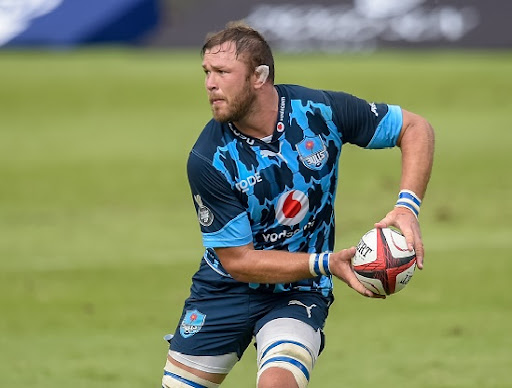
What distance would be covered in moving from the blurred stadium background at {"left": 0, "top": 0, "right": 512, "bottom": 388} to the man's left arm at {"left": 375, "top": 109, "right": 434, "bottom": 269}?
264 centimetres

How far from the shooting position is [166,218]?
15500 mm

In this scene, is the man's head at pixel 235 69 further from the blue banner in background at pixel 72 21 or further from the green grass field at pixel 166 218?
the blue banner in background at pixel 72 21

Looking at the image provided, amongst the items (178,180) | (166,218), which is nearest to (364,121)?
(166,218)

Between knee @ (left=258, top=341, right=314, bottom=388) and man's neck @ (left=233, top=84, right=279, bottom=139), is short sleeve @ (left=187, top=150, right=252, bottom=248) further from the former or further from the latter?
knee @ (left=258, top=341, right=314, bottom=388)

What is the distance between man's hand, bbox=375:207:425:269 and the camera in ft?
20.8

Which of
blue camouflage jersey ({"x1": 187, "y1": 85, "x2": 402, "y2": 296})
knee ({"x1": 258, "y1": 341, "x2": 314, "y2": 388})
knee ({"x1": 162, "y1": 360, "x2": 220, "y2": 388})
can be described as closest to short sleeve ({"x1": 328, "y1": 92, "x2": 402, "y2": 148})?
blue camouflage jersey ({"x1": 187, "y1": 85, "x2": 402, "y2": 296})

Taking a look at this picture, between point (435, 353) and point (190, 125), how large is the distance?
11.4 m

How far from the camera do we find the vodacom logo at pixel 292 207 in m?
6.92

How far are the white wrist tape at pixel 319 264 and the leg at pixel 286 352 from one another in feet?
1.44

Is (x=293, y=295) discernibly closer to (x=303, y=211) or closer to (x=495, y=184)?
(x=303, y=211)

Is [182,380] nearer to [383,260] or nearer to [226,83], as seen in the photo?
[383,260]

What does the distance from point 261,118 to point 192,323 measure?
4.46ft

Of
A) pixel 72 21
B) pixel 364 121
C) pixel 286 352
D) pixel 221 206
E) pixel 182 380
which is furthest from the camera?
pixel 72 21

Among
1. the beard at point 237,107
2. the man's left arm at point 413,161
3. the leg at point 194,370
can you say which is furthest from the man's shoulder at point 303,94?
the leg at point 194,370
